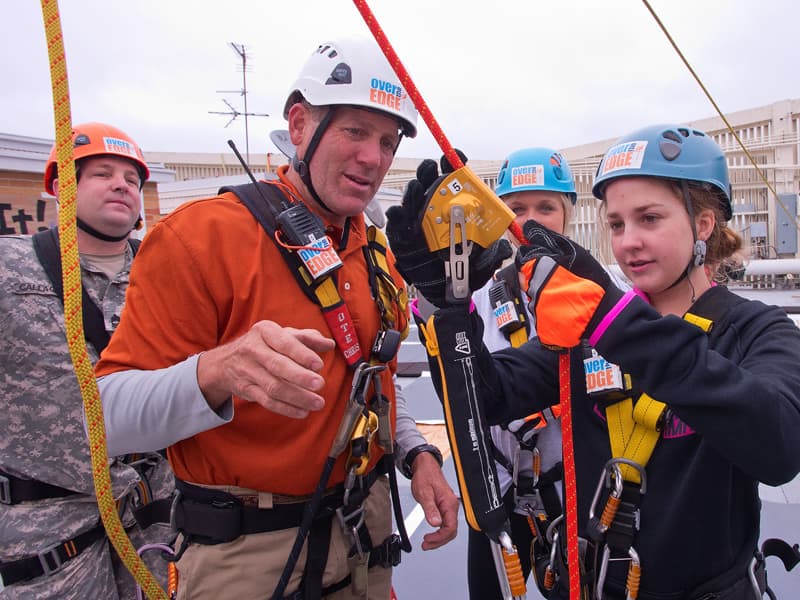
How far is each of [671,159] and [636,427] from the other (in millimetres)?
802

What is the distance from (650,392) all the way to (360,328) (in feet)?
2.58

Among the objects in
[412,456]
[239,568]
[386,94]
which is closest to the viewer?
[239,568]

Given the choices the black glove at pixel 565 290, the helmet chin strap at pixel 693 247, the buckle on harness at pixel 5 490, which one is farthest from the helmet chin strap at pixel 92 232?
the helmet chin strap at pixel 693 247

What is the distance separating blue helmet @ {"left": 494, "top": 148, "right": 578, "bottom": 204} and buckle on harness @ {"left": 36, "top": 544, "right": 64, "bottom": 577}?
2.39 m

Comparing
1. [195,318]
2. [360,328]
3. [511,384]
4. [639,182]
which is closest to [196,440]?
[195,318]

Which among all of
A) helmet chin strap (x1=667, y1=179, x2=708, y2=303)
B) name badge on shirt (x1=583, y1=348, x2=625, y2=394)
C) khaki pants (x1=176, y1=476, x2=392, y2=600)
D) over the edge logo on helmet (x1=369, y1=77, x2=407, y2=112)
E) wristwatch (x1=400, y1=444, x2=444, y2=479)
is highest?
over the edge logo on helmet (x1=369, y1=77, x2=407, y2=112)

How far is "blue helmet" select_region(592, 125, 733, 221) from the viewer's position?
1509mm

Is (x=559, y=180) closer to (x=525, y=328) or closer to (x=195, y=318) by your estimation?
(x=525, y=328)

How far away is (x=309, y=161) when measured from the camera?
1.51 m

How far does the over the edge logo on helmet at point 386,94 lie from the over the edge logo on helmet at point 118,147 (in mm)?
1546

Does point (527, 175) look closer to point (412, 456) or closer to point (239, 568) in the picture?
point (412, 456)

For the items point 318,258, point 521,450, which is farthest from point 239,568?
point 521,450

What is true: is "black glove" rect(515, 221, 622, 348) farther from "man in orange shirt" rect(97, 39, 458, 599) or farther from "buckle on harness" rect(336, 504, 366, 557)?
"buckle on harness" rect(336, 504, 366, 557)

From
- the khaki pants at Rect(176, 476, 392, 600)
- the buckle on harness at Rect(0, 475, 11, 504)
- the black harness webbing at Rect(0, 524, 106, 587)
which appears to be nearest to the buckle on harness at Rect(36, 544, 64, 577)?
the black harness webbing at Rect(0, 524, 106, 587)
